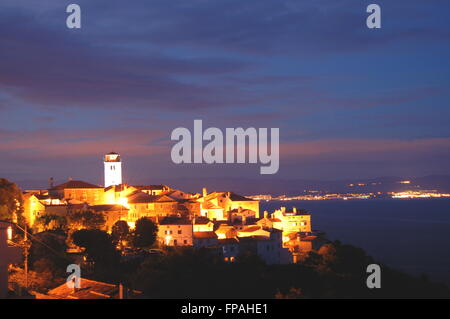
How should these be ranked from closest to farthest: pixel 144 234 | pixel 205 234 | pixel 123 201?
pixel 144 234 < pixel 205 234 < pixel 123 201

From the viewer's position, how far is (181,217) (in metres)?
41.6

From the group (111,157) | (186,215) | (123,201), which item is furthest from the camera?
(111,157)

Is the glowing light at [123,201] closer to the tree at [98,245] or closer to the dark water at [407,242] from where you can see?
the tree at [98,245]

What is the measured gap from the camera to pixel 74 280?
2536 centimetres

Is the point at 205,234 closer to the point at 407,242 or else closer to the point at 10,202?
the point at 10,202

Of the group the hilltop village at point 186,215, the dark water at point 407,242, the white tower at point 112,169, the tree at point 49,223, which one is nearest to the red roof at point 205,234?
the hilltop village at point 186,215

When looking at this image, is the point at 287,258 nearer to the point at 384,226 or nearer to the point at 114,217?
the point at 114,217

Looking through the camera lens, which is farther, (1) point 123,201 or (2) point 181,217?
(1) point 123,201

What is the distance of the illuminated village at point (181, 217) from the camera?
38.6m

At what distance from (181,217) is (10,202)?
1168cm

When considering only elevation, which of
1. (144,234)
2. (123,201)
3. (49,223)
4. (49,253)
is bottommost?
(49,253)

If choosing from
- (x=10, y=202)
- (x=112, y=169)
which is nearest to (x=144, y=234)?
(x=10, y=202)
